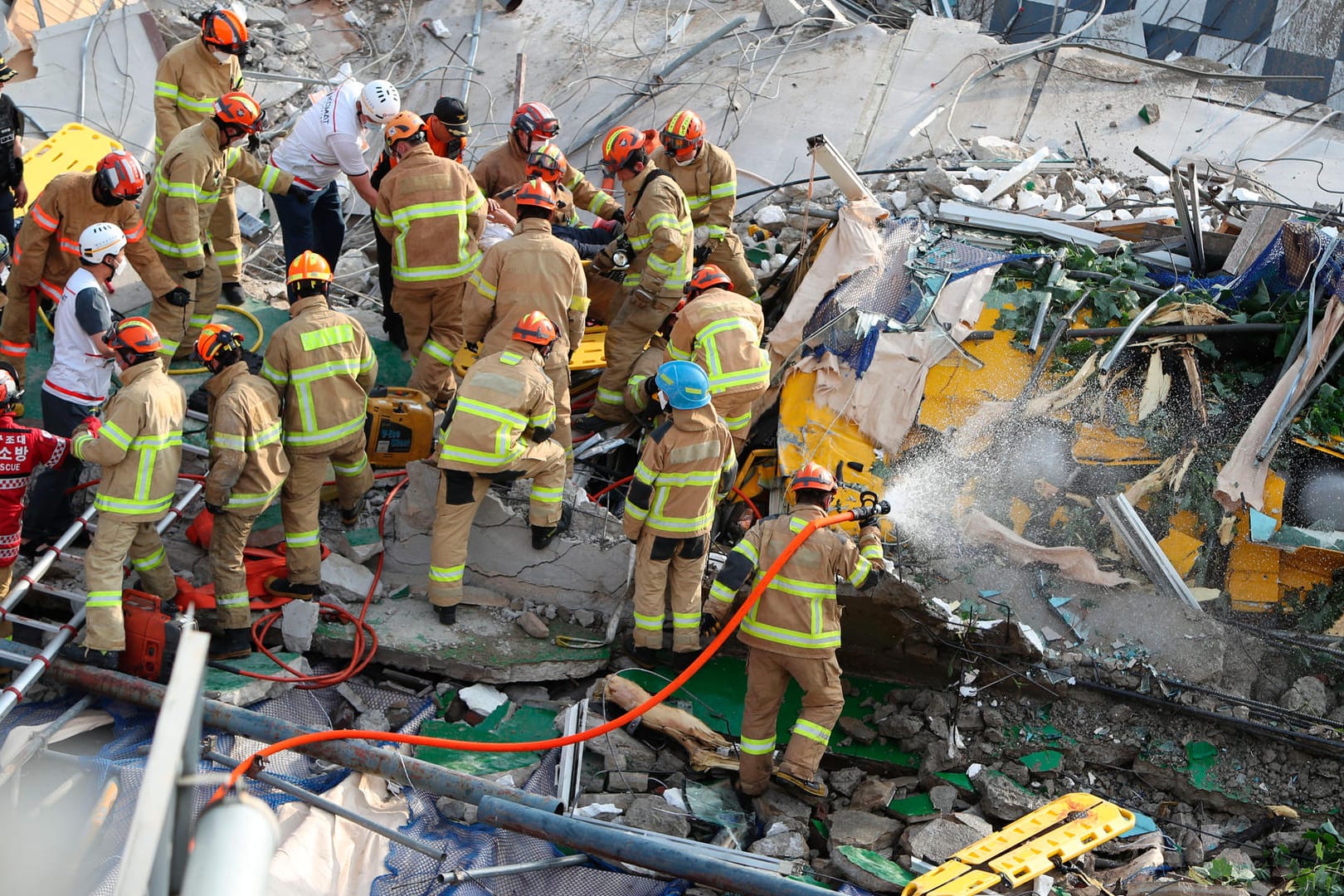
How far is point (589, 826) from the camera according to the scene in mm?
5141

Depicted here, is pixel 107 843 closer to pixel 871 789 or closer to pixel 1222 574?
pixel 871 789

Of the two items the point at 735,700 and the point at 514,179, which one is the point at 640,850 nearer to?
the point at 735,700

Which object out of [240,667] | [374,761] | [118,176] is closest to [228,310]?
[118,176]

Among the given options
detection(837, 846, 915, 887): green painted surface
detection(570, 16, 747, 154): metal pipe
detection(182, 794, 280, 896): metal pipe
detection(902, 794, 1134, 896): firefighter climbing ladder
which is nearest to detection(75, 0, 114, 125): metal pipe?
detection(570, 16, 747, 154): metal pipe

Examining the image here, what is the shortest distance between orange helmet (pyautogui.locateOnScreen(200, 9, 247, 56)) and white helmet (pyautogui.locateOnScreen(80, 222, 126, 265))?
1758 mm

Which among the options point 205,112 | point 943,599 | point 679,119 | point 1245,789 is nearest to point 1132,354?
point 943,599

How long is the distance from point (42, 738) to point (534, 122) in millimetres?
4767

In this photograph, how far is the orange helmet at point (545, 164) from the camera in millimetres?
7426

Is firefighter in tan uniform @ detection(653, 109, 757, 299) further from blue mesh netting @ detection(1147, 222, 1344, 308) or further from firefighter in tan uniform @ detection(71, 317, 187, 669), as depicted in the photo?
A: firefighter in tan uniform @ detection(71, 317, 187, 669)

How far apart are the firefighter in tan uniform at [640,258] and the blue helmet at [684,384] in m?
1.63

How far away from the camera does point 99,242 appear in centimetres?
655

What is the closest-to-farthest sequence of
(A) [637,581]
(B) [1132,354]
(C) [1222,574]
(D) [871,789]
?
1. (D) [871,789]
2. (A) [637,581]
3. (C) [1222,574]
4. (B) [1132,354]

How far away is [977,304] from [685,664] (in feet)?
10.5

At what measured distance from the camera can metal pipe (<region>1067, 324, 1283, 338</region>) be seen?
7723mm
